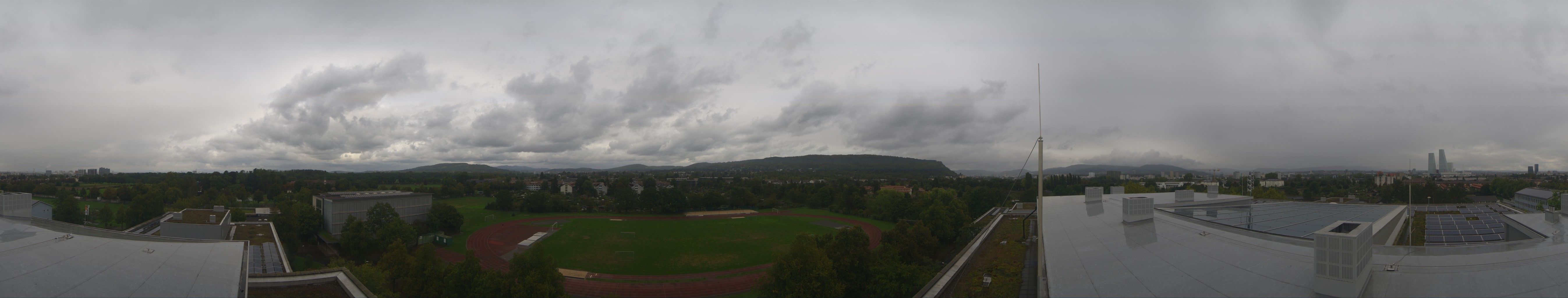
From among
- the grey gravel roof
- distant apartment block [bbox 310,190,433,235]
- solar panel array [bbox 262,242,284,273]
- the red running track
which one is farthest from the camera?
distant apartment block [bbox 310,190,433,235]

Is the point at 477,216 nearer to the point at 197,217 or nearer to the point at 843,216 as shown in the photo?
the point at 197,217

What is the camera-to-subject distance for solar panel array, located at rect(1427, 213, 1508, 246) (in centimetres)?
1341

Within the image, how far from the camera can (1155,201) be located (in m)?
27.2

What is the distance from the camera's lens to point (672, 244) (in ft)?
131

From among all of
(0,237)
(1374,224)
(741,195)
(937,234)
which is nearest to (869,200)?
(741,195)

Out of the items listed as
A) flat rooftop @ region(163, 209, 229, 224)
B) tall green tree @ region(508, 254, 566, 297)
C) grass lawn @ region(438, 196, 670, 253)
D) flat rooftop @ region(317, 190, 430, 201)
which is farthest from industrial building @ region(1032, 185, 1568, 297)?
flat rooftop @ region(317, 190, 430, 201)

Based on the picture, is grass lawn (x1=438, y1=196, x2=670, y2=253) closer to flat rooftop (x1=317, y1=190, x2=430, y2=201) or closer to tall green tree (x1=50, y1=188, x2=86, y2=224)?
flat rooftop (x1=317, y1=190, x2=430, y2=201)

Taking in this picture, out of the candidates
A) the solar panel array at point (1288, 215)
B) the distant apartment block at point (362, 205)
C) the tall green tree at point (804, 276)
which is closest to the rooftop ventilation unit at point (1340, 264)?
the solar panel array at point (1288, 215)

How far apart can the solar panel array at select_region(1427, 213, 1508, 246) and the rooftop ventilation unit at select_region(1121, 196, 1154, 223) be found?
6.18 m

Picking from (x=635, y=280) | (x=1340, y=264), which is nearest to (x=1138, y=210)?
(x=1340, y=264)

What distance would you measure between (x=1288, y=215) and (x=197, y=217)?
58.1 m

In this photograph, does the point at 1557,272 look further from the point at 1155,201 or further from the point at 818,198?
the point at 818,198

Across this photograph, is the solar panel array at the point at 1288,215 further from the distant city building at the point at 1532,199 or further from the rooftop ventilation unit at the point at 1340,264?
the distant city building at the point at 1532,199

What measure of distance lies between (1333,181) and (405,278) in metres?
120
